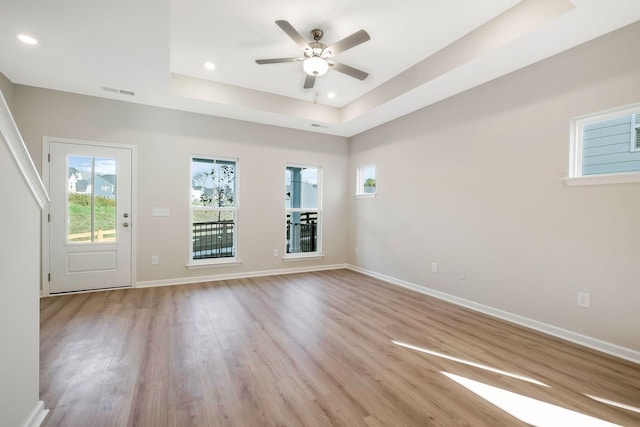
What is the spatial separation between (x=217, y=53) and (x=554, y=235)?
423cm

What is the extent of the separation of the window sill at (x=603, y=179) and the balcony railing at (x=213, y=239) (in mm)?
4664

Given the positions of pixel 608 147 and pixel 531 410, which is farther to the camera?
pixel 608 147

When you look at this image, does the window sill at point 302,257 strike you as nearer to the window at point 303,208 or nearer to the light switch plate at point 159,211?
the window at point 303,208

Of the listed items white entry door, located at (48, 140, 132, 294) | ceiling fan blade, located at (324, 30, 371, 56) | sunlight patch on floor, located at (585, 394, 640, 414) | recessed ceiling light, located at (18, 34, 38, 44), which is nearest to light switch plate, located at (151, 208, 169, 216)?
white entry door, located at (48, 140, 132, 294)

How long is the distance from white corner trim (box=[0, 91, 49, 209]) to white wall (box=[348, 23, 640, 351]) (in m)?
3.96

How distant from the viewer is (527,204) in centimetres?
303

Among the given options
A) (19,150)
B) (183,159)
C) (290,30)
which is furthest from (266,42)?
(19,150)

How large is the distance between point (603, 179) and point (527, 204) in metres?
0.64

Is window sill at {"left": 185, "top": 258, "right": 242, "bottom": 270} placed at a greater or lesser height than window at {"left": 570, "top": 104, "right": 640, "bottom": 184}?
lesser

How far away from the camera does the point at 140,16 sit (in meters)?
2.38

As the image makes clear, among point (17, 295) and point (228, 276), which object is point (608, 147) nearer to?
point (17, 295)

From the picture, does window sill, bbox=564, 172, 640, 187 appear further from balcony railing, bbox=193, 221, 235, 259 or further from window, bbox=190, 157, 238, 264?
balcony railing, bbox=193, 221, 235, 259

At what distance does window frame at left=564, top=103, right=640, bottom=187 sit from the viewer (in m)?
2.38

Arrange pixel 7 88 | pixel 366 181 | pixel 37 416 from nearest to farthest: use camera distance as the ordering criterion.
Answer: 1. pixel 37 416
2. pixel 7 88
3. pixel 366 181
